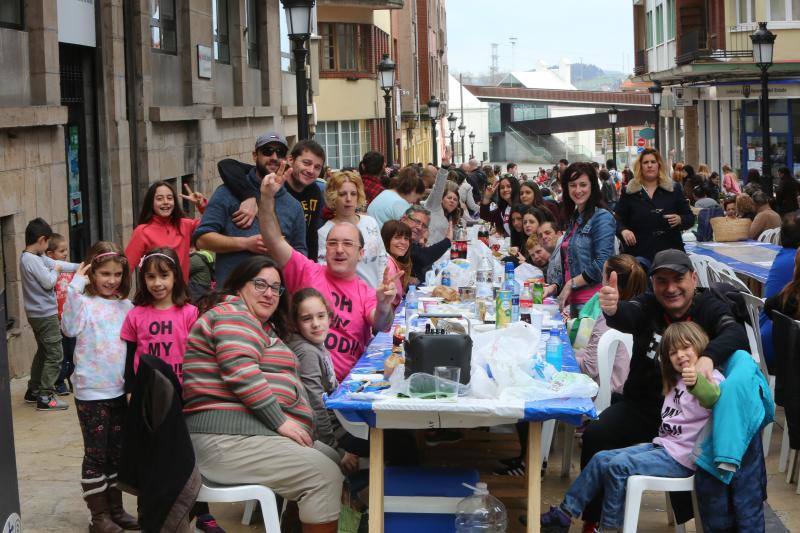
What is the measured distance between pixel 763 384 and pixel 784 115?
102ft

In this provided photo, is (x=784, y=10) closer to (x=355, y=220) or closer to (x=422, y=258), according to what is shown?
(x=422, y=258)

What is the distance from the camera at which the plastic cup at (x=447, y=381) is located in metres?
5.57

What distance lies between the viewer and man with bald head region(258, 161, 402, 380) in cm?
716

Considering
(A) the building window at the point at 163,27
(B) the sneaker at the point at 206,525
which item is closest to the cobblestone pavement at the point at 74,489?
(B) the sneaker at the point at 206,525

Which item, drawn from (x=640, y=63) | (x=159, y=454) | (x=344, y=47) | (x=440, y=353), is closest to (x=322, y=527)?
(x=159, y=454)

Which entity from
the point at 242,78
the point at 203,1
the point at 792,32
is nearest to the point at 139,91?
the point at 203,1

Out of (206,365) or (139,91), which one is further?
(139,91)

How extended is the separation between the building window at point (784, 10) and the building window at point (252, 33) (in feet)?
56.3

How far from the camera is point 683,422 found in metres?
5.68

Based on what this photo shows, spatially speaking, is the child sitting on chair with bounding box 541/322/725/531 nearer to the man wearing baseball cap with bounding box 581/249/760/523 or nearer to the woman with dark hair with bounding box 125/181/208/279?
the man wearing baseball cap with bounding box 581/249/760/523

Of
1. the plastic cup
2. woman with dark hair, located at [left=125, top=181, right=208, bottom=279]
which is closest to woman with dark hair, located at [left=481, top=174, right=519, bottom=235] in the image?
woman with dark hair, located at [left=125, top=181, right=208, bottom=279]

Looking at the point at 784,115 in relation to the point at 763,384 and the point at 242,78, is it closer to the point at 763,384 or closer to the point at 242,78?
the point at 242,78

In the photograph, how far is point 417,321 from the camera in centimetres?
786

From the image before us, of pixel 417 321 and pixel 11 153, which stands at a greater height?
pixel 11 153
